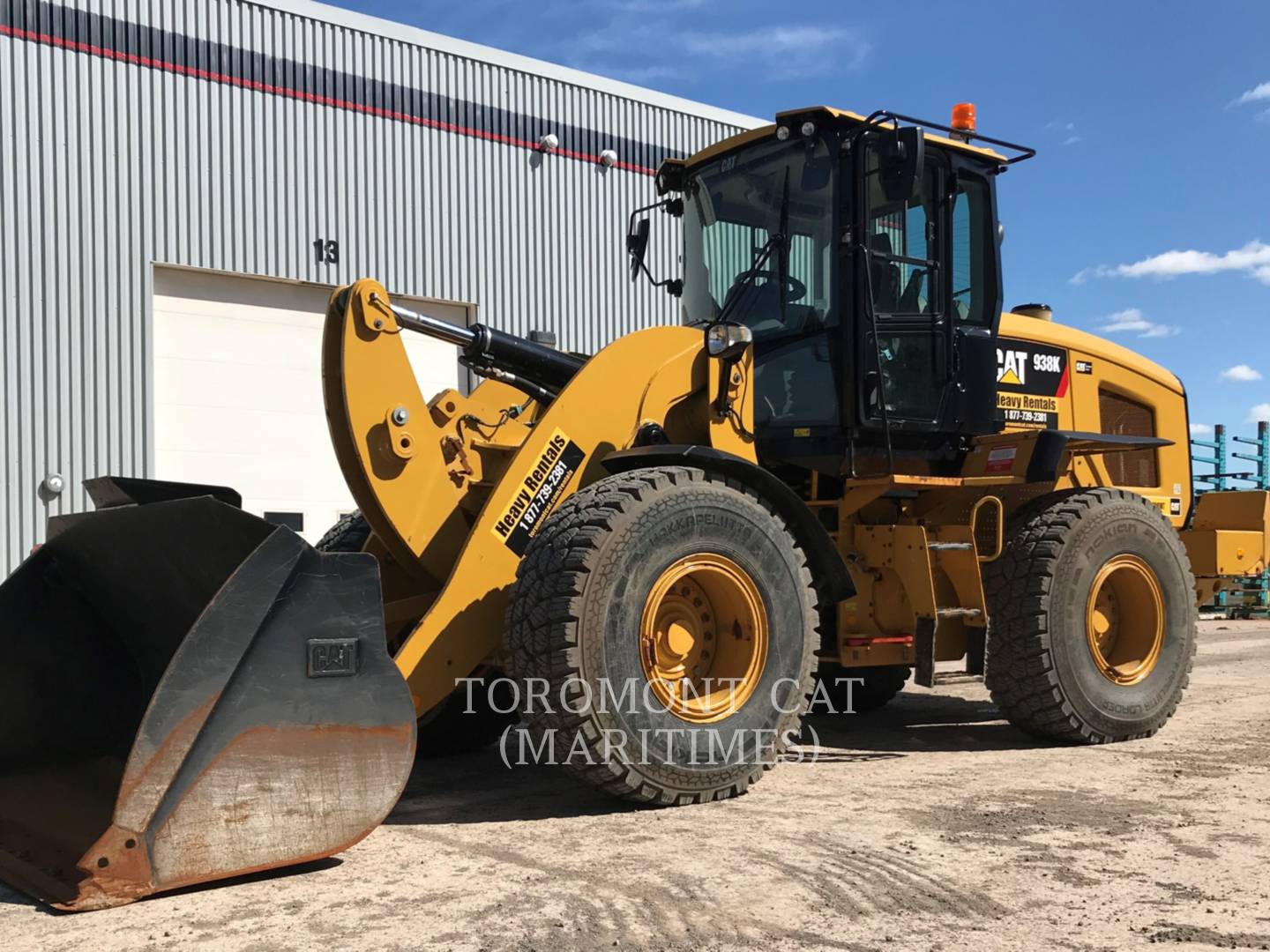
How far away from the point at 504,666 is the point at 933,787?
6.56 ft

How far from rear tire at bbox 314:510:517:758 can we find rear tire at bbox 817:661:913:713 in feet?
7.93

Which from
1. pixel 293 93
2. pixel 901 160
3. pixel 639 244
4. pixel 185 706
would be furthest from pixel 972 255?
pixel 293 93

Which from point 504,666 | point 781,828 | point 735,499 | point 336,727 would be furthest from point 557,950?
point 735,499

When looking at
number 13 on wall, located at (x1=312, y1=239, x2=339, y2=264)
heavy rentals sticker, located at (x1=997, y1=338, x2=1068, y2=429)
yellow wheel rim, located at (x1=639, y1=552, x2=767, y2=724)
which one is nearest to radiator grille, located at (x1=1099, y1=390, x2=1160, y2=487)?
heavy rentals sticker, located at (x1=997, y1=338, x2=1068, y2=429)

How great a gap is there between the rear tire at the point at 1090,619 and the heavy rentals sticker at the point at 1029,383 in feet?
1.80

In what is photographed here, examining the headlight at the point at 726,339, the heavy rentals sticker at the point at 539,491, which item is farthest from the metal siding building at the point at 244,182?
the heavy rentals sticker at the point at 539,491

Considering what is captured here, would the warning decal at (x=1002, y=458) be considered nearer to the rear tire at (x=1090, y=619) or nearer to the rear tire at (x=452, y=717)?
the rear tire at (x=1090, y=619)

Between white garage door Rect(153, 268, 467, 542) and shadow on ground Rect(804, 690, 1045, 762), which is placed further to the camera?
white garage door Rect(153, 268, 467, 542)

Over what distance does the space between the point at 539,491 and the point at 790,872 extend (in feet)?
6.35

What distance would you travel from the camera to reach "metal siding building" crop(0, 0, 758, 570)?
12.1 m

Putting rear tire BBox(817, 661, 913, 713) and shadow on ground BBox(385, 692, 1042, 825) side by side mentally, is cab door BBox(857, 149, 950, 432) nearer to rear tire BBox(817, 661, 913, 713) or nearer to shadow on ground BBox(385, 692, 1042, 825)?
shadow on ground BBox(385, 692, 1042, 825)

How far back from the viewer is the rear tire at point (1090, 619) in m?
6.45

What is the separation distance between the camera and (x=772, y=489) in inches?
216

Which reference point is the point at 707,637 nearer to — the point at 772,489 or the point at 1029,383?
the point at 772,489
